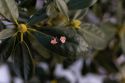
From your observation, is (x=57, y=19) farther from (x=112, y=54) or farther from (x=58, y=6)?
(x=112, y=54)

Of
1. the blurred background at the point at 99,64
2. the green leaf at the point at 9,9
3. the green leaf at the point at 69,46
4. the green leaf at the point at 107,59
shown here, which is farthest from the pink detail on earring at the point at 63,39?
the green leaf at the point at 107,59

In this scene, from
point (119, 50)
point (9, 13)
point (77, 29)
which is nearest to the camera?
point (9, 13)

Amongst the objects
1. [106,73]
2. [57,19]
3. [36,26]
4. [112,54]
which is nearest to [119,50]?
[112,54]

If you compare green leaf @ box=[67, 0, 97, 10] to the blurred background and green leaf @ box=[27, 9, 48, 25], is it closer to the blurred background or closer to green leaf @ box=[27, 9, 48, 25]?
green leaf @ box=[27, 9, 48, 25]

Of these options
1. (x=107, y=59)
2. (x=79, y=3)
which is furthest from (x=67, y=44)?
(x=107, y=59)

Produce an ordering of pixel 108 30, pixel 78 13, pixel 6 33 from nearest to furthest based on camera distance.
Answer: pixel 6 33, pixel 78 13, pixel 108 30

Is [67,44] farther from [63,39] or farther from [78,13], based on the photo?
[78,13]
